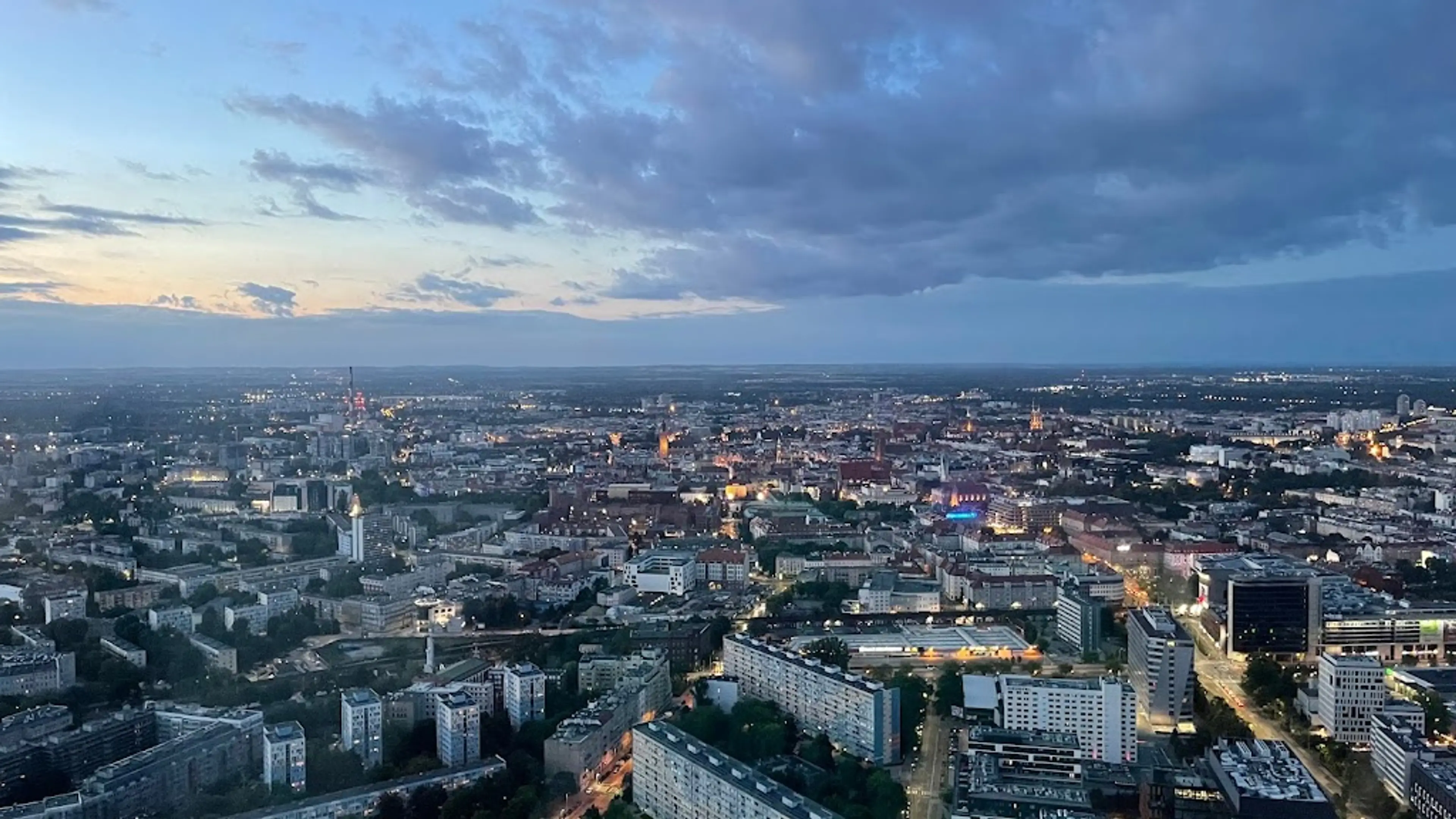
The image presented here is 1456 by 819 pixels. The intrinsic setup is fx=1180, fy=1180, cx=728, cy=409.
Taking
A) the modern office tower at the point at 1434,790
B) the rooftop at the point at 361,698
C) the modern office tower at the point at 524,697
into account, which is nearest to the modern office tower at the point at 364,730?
the rooftop at the point at 361,698

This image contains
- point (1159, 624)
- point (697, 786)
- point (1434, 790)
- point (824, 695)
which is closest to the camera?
point (697, 786)

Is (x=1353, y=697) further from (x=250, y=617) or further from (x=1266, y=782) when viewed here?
(x=250, y=617)

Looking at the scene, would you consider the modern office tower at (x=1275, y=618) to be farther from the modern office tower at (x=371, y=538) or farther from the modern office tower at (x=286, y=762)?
the modern office tower at (x=371, y=538)

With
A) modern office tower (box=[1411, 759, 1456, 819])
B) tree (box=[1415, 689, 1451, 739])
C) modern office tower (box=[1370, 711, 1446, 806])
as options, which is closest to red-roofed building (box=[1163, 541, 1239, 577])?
tree (box=[1415, 689, 1451, 739])

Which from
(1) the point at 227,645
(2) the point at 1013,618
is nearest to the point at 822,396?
(2) the point at 1013,618

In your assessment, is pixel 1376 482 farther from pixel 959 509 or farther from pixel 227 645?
pixel 227 645

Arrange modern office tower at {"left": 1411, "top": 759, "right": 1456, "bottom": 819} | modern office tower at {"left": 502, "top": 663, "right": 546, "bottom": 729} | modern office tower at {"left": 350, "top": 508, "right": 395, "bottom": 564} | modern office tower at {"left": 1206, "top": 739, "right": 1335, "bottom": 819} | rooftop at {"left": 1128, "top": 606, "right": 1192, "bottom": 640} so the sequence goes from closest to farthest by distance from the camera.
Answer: modern office tower at {"left": 1206, "top": 739, "right": 1335, "bottom": 819} → modern office tower at {"left": 1411, "top": 759, "right": 1456, "bottom": 819} → modern office tower at {"left": 502, "top": 663, "right": 546, "bottom": 729} → rooftop at {"left": 1128, "top": 606, "right": 1192, "bottom": 640} → modern office tower at {"left": 350, "top": 508, "right": 395, "bottom": 564}

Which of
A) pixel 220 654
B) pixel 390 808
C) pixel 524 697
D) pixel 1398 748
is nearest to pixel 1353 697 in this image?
pixel 1398 748

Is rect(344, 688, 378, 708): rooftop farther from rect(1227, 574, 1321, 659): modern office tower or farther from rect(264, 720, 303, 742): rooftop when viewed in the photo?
rect(1227, 574, 1321, 659): modern office tower
